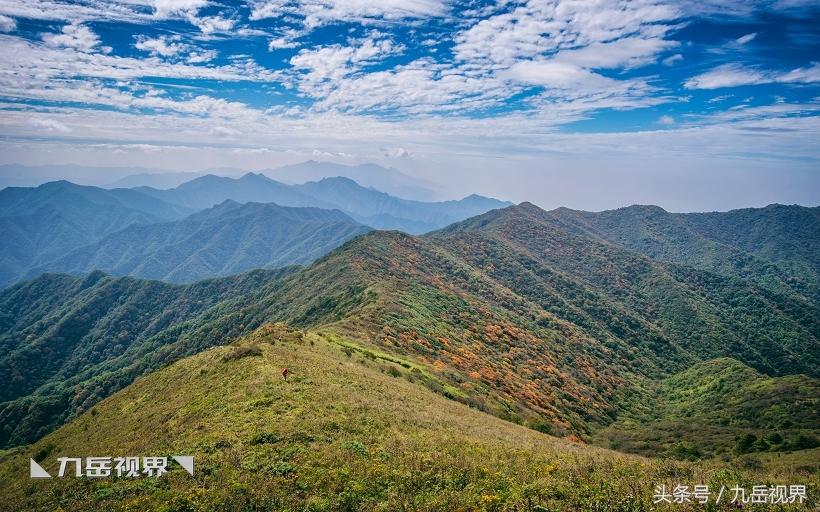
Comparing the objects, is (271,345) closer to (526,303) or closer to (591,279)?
(526,303)

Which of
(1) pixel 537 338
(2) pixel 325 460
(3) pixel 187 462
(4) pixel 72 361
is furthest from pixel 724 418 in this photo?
(4) pixel 72 361

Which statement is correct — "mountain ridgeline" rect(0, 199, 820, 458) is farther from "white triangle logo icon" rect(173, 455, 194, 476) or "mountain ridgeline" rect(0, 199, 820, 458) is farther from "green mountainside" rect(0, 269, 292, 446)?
"white triangle logo icon" rect(173, 455, 194, 476)

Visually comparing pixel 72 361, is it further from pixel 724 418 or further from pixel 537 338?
pixel 724 418

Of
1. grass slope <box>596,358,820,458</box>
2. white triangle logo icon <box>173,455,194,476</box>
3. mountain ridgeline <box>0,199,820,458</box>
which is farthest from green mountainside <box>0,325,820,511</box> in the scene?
mountain ridgeline <box>0,199,820,458</box>

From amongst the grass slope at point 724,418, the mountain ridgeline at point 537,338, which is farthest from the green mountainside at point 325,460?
the mountain ridgeline at point 537,338

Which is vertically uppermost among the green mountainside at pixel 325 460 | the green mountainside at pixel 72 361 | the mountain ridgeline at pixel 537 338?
the green mountainside at pixel 325 460

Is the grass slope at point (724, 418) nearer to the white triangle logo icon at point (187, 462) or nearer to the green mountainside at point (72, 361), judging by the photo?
the white triangle logo icon at point (187, 462)
